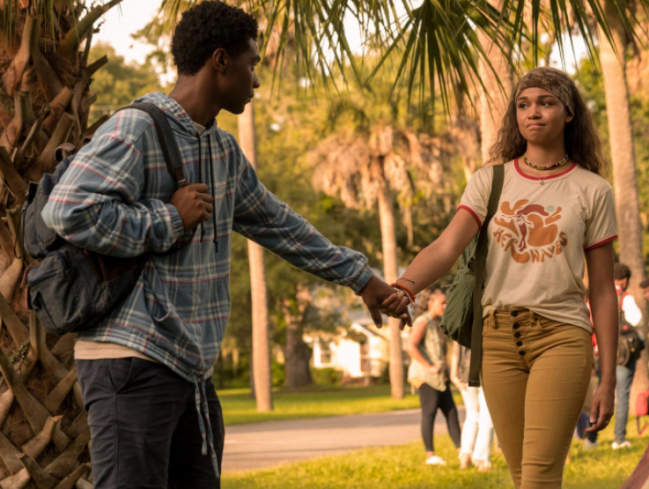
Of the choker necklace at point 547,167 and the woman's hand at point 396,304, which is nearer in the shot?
the woman's hand at point 396,304

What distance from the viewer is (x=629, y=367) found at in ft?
36.3

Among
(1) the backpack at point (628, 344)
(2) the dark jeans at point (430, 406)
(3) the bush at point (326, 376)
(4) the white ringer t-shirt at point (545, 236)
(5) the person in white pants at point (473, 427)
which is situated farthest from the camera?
(3) the bush at point (326, 376)

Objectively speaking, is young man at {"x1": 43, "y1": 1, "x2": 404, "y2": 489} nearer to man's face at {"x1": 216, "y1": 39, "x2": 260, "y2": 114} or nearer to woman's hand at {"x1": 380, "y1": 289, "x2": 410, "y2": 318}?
man's face at {"x1": 216, "y1": 39, "x2": 260, "y2": 114}

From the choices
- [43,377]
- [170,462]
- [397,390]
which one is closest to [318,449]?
[43,377]

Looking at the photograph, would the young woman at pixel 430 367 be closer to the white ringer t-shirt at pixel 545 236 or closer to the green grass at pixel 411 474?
the green grass at pixel 411 474

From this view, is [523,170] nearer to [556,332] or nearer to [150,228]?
[556,332]

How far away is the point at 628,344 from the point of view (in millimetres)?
10797

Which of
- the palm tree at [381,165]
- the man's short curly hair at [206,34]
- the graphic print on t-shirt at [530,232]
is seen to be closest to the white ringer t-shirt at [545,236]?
the graphic print on t-shirt at [530,232]

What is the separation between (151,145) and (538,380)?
1698 millimetres

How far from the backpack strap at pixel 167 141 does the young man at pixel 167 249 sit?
2 cm

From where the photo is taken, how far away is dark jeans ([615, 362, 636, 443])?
35.6ft

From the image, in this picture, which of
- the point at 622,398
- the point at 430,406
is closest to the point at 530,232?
the point at 430,406

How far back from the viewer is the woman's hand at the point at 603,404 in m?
3.78

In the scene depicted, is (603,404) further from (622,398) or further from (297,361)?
(297,361)
